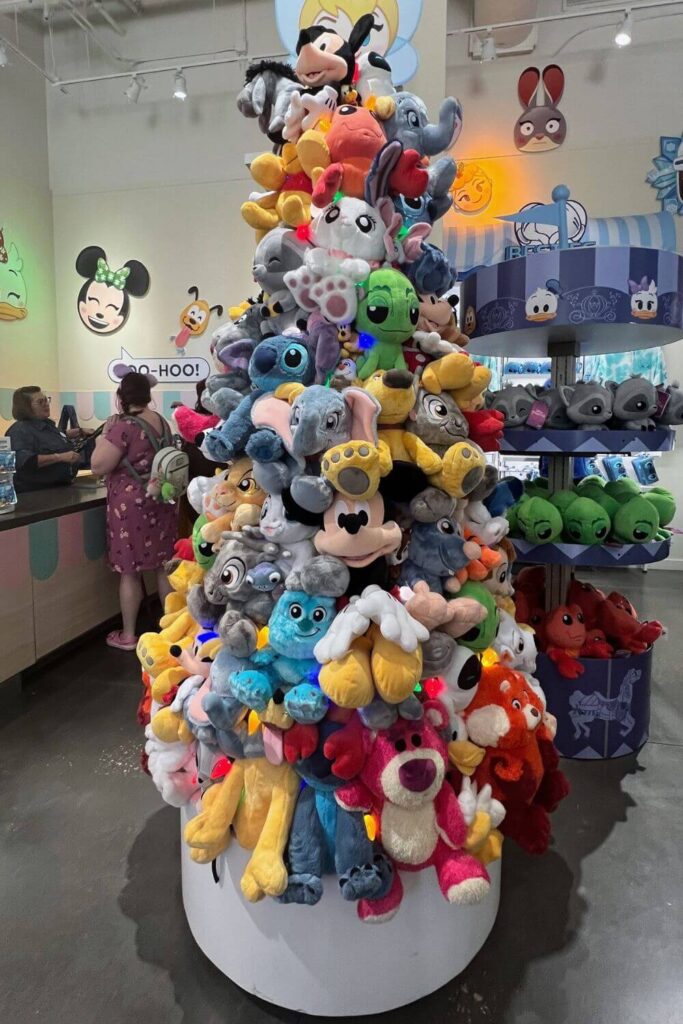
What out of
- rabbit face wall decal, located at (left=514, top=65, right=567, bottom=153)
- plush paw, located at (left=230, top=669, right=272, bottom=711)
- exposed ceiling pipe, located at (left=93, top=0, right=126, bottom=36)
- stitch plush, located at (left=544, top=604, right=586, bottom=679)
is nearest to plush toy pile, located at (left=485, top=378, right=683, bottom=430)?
stitch plush, located at (left=544, top=604, right=586, bottom=679)

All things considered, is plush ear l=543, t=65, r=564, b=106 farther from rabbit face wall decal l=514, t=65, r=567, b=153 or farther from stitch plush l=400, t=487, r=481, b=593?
stitch plush l=400, t=487, r=481, b=593

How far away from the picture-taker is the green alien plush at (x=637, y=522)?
7.29 feet

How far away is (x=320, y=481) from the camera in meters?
1.26

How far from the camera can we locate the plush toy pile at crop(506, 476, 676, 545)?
2.21 m

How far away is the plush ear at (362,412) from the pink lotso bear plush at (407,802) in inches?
21.9

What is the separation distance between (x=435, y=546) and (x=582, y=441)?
1.02m

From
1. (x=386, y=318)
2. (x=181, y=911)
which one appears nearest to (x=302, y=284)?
(x=386, y=318)

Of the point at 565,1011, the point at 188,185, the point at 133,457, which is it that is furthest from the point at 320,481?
the point at 188,185

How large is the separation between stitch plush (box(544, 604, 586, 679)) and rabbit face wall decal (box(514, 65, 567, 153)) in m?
4.23

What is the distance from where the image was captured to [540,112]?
4.96 m

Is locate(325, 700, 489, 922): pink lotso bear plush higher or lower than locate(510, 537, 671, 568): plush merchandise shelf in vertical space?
lower

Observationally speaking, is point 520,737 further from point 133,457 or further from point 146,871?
point 133,457

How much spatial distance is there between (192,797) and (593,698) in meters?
1.54

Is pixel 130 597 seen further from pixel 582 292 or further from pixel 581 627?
pixel 582 292
